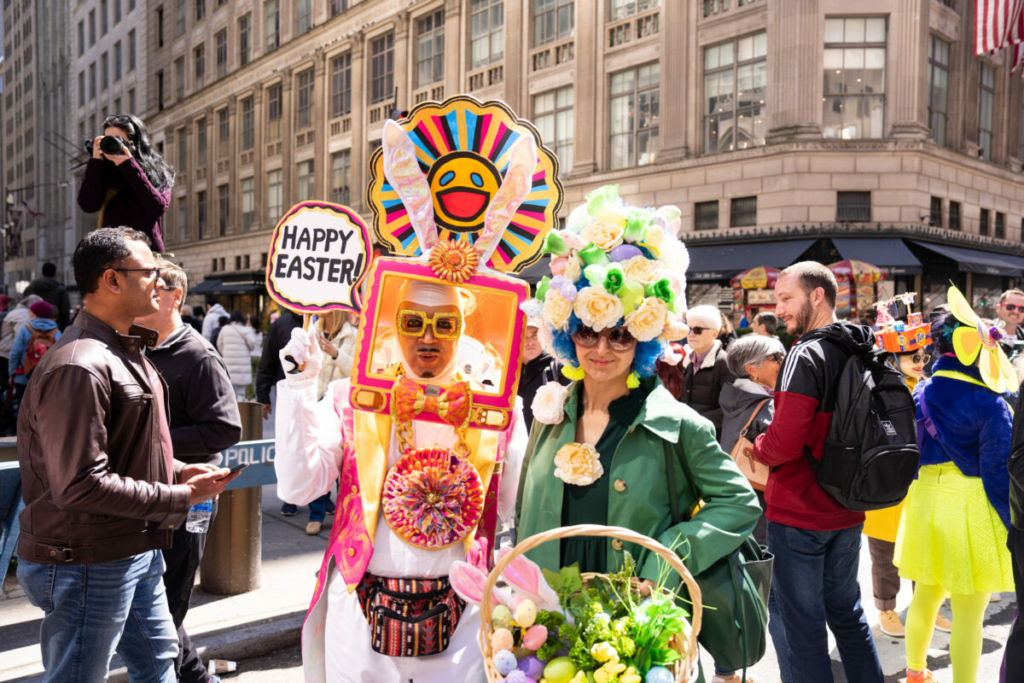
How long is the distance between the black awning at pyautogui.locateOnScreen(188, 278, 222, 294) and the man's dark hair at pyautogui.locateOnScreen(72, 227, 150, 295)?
32749 mm

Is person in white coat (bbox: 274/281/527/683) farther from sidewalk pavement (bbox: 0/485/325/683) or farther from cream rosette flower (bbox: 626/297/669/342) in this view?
sidewalk pavement (bbox: 0/485/325/683)

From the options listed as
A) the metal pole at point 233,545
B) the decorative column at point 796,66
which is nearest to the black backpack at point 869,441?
the metal pole at point 233,545

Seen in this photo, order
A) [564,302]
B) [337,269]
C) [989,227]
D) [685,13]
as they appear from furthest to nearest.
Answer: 1. [989,227]
2. [685,13]
3. [337,269]
4. [564,302]

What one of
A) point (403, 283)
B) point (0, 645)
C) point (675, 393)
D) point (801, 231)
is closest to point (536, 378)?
point (675, 393)

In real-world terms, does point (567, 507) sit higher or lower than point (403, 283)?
lower

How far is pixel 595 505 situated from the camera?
7.42 ft

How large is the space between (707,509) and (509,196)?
1.30 metres

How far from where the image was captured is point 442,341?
2.48m

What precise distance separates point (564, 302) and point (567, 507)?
0.64 m

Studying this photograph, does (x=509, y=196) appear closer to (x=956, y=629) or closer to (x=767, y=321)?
(x=956, y=629)

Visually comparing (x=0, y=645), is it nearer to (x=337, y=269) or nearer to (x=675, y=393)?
(x=337, y=269)

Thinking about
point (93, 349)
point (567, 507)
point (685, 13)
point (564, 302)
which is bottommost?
point (567, 507)

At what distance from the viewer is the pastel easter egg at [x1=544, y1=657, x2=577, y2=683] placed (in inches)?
69.6

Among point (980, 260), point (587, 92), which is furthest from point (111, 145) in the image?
point (980, 260)
